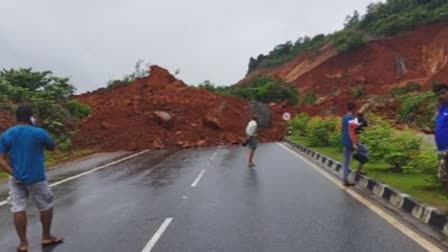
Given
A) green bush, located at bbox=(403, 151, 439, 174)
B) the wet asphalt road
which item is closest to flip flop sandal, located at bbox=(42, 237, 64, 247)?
the wet asphalt road

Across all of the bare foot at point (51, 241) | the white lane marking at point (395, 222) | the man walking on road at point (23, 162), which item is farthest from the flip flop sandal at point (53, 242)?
the white lane marking at point (395, 222)

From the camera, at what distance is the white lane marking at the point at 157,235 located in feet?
25.8

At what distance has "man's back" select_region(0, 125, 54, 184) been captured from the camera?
799 centimetres

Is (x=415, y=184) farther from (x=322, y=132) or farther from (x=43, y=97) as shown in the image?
(x=43, y=97)

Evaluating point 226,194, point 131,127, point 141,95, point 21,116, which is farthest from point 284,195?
point 141,95

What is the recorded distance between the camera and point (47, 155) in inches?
1065

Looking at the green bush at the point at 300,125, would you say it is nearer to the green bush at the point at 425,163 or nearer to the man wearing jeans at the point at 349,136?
the man wearing jeans at the point at 349,136

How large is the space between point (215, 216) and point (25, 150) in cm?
335

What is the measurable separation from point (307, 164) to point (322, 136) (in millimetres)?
8530

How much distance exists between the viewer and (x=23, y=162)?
7.99 m

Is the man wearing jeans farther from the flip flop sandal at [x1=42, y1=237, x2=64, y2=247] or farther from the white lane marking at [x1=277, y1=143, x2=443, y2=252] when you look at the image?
the flip flop sandal at [x1=42, y1=237, x2=64, y2=247]

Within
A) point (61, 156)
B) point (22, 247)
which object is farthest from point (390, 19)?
point (22, 247)

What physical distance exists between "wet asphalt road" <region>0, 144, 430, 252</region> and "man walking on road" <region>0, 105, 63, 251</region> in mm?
506

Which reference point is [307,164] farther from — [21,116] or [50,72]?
[50,72]
